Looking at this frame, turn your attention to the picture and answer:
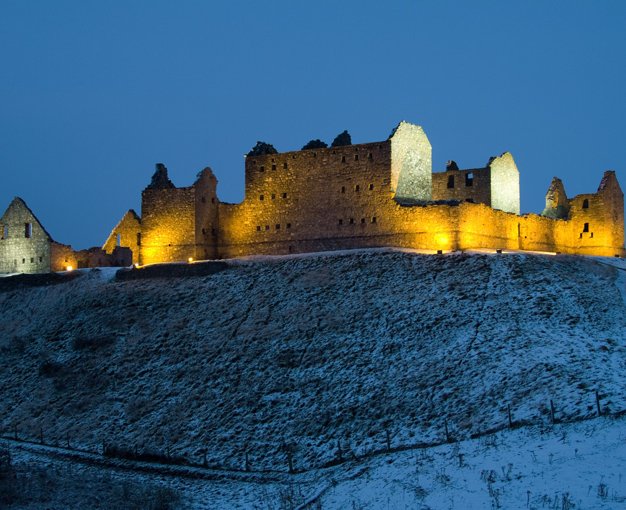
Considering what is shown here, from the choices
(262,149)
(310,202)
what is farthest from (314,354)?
(262,149)

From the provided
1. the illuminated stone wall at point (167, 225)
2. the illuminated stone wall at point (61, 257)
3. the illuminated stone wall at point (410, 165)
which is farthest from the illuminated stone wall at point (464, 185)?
the illuminated stone wall at point (61, 257)

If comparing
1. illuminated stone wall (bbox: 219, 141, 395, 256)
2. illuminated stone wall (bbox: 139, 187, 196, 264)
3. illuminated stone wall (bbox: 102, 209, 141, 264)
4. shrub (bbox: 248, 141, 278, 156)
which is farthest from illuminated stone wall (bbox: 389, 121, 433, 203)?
illuminated stone wall (bbox: 102, 209, 141, 264)

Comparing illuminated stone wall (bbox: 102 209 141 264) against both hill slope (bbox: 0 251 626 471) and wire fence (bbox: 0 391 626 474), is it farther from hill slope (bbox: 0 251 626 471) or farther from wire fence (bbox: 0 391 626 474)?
wire fence (bbox: 0 391 626 474)

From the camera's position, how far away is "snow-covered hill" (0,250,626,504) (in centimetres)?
3369

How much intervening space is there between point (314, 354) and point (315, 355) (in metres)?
0.14

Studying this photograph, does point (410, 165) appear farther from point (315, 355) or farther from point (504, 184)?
point (315, 355)

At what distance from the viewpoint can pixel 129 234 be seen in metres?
64.1

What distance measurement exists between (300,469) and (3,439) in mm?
14496

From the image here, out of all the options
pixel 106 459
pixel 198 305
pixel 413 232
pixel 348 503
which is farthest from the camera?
pixel 413 232

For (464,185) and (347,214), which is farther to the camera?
(464,185)

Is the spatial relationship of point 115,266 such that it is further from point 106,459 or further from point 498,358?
point 498,358

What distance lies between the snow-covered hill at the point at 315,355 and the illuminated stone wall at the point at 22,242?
680 centimetres

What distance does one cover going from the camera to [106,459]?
3522cm

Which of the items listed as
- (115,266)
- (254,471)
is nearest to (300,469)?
(254,471)
